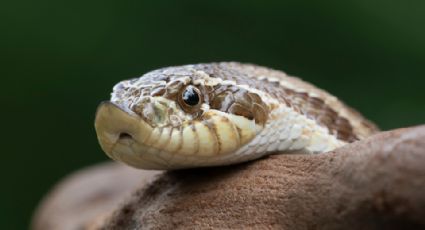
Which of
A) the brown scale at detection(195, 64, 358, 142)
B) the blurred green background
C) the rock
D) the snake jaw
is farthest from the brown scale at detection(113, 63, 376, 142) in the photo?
the blurred green background

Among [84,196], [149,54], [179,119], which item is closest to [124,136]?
[179,119]

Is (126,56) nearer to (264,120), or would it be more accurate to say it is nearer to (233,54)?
(233,54)

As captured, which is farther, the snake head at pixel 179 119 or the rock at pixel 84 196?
the rock at pixel 84 196

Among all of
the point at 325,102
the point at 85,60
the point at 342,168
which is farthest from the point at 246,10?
the point at 342,168

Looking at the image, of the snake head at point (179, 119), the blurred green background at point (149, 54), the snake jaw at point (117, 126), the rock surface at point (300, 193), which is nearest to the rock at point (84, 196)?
the rock surface at point (300, 193)

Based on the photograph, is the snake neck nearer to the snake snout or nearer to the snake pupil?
the snake pupil

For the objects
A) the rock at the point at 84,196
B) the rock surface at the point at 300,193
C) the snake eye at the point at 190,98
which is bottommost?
the rock at the point at 84,196

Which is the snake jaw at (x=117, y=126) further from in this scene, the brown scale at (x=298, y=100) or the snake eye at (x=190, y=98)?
the brown scale at (x=298, y=100)

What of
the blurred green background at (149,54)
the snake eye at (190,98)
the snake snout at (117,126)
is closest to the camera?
the snake snout at (117,126)

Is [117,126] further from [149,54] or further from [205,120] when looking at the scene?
[149,54]
